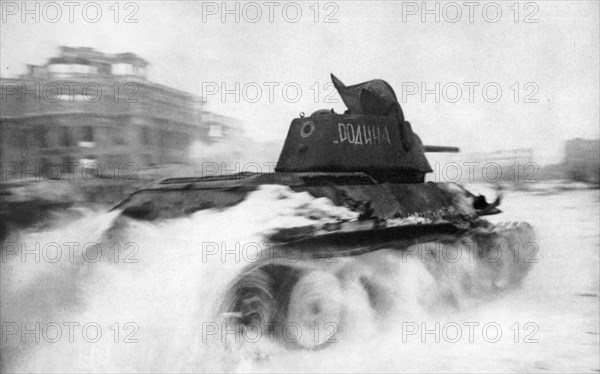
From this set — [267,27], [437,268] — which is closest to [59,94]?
[267,27]

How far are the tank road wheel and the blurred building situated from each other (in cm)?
320

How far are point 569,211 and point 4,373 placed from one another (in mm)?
5487

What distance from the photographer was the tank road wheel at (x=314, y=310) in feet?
17.0

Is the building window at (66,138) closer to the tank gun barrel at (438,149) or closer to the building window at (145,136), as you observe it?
the building window at (145,136)

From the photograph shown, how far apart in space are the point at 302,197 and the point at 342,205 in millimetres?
318

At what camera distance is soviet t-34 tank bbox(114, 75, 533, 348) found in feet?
16.6

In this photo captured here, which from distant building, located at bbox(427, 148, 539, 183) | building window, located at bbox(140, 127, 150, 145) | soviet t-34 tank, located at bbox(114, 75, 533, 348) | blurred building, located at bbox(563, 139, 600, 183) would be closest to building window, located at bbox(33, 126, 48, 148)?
building window, located at bbox(140, 127, 150, 145)

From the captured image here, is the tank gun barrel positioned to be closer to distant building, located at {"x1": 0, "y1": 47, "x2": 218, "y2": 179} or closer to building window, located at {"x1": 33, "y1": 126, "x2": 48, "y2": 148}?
distant building, located at {"x1": 0, "y1": 47, "x2": 218, "y2": 179}

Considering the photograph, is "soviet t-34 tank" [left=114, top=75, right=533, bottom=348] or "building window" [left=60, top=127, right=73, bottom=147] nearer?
"soviet t-34 tank" [left=114, top=75, right=533, bottom=348]

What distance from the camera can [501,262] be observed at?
6.76m

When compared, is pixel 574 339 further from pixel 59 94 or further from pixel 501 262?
pixel 59 94
